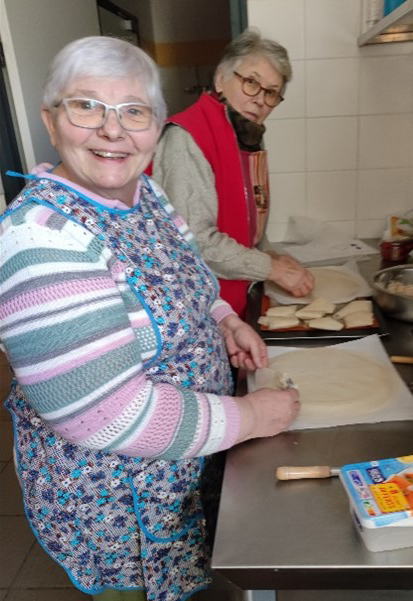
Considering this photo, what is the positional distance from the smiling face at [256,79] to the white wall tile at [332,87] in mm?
482

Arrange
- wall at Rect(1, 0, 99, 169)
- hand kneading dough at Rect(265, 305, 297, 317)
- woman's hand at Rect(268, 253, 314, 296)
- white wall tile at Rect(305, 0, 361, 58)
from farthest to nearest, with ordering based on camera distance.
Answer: wall at Rect(1, 0, 99, 169) → white wall tile at Rect(305, 0, 361, 58) → woman's hand at Rect(268, 253, 314, 296) → hand kneading dough at Rect(265, 305, 297, 317)

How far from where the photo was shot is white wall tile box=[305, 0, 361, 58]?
1803mm

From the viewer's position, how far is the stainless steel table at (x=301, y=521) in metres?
0.61

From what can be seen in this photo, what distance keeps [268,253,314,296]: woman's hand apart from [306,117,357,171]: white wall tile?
0.71 meters

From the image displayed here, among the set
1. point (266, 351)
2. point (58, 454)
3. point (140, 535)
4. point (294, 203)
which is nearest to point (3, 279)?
point (58, 454)

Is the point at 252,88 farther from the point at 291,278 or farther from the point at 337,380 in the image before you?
the point at 337,380

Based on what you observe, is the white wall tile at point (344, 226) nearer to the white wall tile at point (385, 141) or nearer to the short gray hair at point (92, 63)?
the white wall tile at point (385, 141)

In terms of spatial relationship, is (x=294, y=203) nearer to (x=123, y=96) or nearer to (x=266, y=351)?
(x=266, y=351)

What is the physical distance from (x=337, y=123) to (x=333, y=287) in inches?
29.7

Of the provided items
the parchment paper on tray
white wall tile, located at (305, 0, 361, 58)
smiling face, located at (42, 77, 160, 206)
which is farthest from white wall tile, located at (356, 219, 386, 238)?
smiling face, located at (42, 77, 160, 206)

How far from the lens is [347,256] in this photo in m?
1.86

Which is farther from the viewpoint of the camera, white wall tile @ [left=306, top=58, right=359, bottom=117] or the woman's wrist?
white wall tile @ [left=306, top=58, right=359, bottom=117]

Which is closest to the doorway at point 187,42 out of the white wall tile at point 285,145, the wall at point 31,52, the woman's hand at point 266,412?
the wall at point 31,52

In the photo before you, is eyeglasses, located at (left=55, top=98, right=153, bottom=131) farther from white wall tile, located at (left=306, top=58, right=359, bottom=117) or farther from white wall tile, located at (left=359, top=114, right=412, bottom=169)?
white wall tile, located at (left=359, top=114, right=412, bottom=169)
